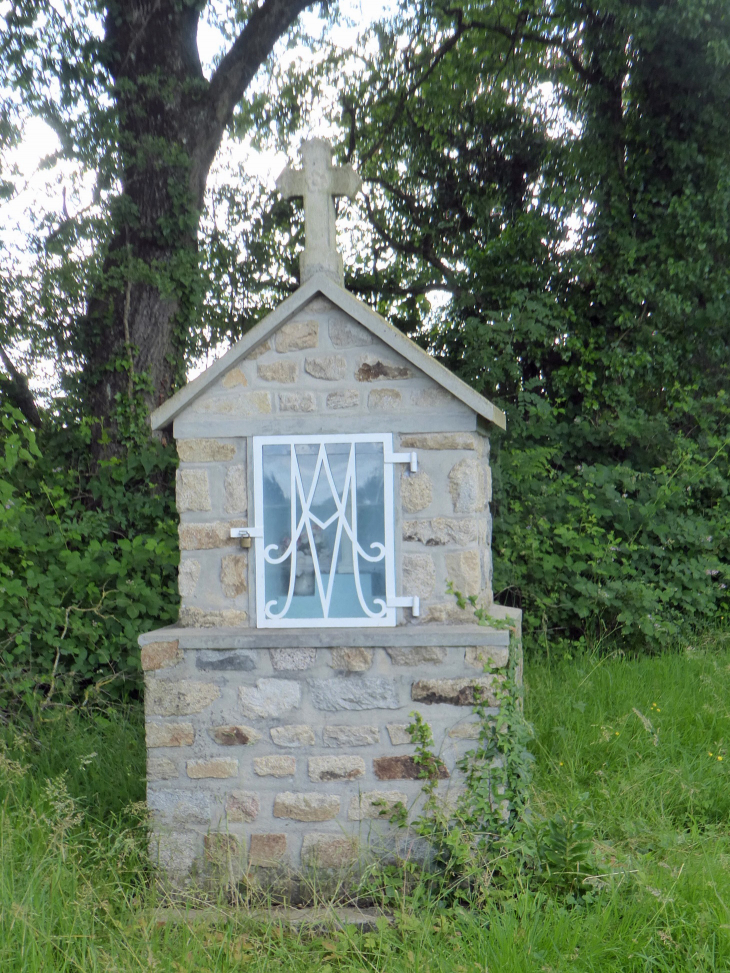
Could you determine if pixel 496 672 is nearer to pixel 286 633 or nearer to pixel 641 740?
pixel 286 633

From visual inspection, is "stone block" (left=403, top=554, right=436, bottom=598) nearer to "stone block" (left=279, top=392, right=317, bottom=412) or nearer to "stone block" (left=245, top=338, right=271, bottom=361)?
"stone block" (left=279, top=392, right=317, bottom=412)

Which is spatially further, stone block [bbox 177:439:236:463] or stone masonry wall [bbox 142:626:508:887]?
stone block [bbox 177:439:236:463]

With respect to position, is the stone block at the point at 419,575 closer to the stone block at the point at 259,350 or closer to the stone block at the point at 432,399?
the stone block at the point at 432,399

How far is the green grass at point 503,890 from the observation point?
2.65 meters

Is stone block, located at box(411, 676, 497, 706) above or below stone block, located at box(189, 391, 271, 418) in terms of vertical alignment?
below

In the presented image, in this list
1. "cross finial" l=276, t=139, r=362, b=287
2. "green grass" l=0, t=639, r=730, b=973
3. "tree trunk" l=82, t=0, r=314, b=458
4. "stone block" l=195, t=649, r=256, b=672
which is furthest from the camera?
"tree trunk" l=82, t=0, r=314, b=458

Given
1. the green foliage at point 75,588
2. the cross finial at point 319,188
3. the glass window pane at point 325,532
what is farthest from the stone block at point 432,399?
the green foliage at point 75,588

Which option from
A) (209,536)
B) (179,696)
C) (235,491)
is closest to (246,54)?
(235,491)

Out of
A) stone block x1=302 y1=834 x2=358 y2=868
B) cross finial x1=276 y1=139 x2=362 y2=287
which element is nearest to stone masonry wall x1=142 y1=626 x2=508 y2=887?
stone block x1=302 y1=834 x2=358 y2=868

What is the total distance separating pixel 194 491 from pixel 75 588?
86.2 inches

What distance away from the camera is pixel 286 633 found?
140 inches

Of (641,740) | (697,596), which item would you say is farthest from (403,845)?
(697,596)

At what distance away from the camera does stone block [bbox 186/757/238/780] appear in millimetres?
3547

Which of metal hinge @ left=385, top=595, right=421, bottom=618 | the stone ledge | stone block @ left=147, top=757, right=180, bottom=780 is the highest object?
metal hinge @ left=385, top=595, right=421, bottom=618
